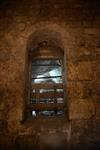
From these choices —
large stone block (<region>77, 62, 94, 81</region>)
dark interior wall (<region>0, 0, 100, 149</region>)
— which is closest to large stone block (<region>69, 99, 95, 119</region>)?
dark interior wall (<region>0, 0, 100, 149</region>)

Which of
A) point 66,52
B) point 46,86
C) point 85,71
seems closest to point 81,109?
point 85,71

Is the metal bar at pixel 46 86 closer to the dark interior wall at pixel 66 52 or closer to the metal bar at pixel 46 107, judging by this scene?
the metal bar at pixel 46 107

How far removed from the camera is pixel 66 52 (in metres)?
3.10

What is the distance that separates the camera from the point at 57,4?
11.5 ft

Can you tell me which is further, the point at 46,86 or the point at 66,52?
the point at 46,86

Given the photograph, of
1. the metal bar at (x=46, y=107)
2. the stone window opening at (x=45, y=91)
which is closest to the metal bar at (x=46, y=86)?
the stone window opening at (x=45, y=91)

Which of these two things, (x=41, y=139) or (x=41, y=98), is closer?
(x=41, y=139)

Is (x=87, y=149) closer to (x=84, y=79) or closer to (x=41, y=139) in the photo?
(x=41, y=139)

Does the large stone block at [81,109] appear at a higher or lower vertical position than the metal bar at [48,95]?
lower

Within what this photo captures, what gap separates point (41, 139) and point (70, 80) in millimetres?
966

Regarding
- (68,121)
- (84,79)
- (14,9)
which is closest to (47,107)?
(68,121)

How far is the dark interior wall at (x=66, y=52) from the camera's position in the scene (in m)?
2.65

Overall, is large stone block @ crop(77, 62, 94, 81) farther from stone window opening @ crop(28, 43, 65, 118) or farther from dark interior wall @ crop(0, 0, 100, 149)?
stone window opening @ crop(28, 43, 65, 118)

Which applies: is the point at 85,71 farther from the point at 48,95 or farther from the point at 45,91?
the point at 45,91
